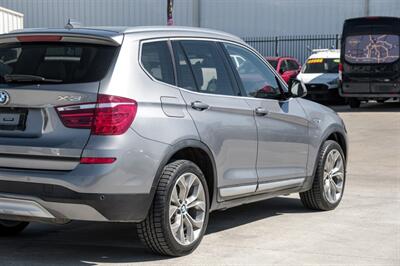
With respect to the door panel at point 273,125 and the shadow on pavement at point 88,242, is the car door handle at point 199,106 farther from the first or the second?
the shadow on pavement at point 88,242

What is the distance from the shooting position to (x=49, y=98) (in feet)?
16.5

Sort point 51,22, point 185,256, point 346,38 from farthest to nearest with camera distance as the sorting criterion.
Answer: point 51,22 < point 346,38 < point 185,256

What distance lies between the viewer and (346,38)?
20.5 meters

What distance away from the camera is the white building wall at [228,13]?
106 feet

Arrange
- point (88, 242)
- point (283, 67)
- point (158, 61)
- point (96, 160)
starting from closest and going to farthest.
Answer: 1. point (96, 160)
2. point (158, 61)
3. point (88, 242)
4. point (283, 67)

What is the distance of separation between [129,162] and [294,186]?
2.46 m

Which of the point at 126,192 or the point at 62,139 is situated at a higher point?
the point at 62,139

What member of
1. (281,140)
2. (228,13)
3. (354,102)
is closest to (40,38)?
(281,140)

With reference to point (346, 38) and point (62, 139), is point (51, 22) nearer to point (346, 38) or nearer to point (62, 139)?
point (346, 38)

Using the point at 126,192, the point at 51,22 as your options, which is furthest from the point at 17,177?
the point at 51,22

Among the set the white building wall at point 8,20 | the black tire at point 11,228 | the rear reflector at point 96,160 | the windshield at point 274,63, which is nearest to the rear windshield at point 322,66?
the windshield at point 274,63

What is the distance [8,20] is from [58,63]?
15.9 meters

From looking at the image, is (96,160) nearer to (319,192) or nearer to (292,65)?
(319,192)

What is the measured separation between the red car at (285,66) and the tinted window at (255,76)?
1617 centimetres
